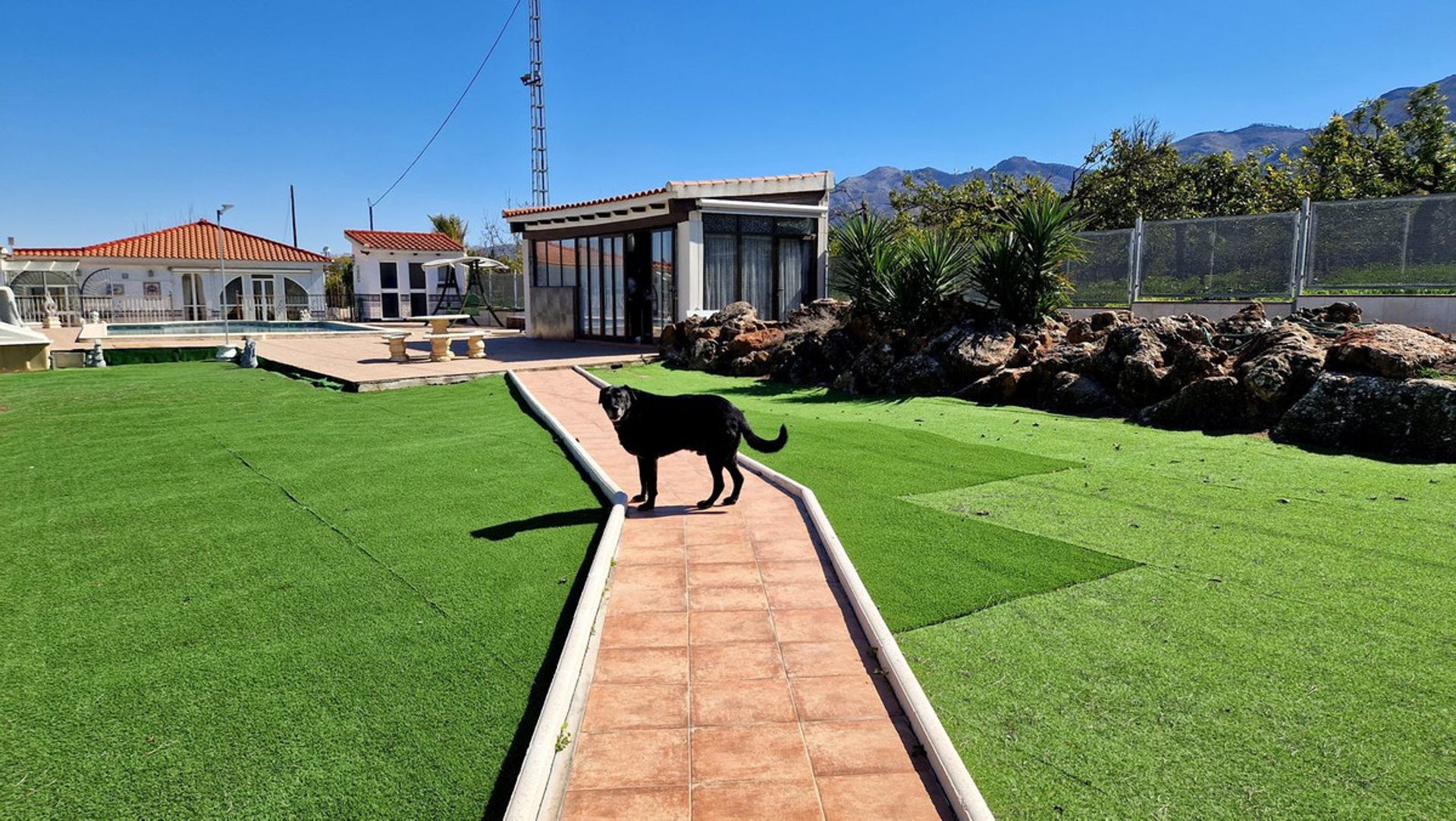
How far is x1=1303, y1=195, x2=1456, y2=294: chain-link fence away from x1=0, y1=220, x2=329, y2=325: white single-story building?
3355 cm

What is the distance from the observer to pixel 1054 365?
10039 millimetres

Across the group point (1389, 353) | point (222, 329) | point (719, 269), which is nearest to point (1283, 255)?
point (1389, 353)

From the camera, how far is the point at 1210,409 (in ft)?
27.0

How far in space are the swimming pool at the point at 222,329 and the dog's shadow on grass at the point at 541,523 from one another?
75.9 feet

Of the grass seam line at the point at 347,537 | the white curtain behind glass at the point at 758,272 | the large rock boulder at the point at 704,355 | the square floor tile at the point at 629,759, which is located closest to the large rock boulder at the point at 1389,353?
the square floor tile at the point at 629,759

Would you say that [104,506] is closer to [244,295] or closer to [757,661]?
[757,661]

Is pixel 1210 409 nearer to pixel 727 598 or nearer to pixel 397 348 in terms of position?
pixel 727 598

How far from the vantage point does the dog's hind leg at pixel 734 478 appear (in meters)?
5.27

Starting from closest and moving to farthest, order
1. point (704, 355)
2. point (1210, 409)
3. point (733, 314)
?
point (1210, 409), point (704, 355), point (733, 314)

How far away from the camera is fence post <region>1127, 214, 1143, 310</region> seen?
561 inches

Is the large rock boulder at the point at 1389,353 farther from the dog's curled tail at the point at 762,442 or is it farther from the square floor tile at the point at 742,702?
the square floor tile at the point at 742,702

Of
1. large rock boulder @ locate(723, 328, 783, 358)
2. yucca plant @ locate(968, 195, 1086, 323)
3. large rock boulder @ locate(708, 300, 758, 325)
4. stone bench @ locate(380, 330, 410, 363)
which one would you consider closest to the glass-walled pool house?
large rock boulder @ locate(708, 300, 758, 325)

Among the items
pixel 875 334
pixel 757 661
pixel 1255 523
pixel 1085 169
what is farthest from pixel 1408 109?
pixel 757 661

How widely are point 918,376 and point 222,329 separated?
26.2 metres
